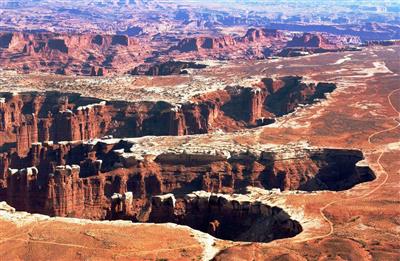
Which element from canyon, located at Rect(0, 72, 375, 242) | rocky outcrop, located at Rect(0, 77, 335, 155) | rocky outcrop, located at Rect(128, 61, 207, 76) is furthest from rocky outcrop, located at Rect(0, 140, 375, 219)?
rocky outcrop, located at Rect(128, 61, 207, 76)

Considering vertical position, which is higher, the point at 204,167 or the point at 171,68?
the point at 204,167

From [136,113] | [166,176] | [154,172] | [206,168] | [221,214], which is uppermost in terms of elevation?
[221,214]

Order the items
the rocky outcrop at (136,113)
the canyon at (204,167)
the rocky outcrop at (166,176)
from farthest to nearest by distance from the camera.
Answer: the rocky outcrop at (136,113)
the rocky outcrop at (166,176)
the canyon at (204,167)

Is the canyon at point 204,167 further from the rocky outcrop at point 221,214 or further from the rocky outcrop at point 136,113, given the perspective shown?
the rocky outcrop at point 136,113

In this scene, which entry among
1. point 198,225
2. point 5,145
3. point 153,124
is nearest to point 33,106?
point 5,145

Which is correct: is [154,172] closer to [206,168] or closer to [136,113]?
[206,168]

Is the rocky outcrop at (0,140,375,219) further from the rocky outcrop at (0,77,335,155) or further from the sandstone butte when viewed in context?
the rocky outcrop at (0,77,335,155)

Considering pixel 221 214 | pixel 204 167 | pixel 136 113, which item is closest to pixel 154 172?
pixel 204 167

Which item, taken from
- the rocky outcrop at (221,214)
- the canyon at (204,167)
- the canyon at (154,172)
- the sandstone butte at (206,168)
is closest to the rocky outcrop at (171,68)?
the canyon at (204,167)
